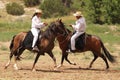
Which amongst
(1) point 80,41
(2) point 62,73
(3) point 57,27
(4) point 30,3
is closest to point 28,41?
(3) point 57,27

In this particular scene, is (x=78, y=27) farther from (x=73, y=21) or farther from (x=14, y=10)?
(x=14, y=10)

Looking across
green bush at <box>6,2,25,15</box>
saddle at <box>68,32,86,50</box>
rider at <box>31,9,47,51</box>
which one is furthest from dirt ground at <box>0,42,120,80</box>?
green bush at <box>6,2,25,15</box>

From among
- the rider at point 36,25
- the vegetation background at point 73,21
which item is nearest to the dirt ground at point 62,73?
the vegetation background at point 73,21

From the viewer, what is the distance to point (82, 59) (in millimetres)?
22297

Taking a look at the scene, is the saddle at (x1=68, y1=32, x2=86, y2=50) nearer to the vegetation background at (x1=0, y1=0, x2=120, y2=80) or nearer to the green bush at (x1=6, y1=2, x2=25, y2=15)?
the vegetation background at (x1=0, y1=0, x2=120, y2=80)

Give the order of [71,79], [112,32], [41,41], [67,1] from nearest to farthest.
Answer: [71,79]
[41,41]
[112,32]
[67,1]

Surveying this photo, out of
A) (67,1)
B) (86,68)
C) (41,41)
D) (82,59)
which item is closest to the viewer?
(41,41)

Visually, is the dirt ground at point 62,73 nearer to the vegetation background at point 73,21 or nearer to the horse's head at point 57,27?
the vegetation background at point 73,21

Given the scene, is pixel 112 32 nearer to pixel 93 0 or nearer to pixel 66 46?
pixel 93 0

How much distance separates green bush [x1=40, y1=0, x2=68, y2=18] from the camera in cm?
6222

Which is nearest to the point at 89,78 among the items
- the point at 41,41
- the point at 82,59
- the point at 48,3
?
the point at 41,41

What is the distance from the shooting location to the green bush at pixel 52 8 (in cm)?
6222

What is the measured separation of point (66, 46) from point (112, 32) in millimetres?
21820

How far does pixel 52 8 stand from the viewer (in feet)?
210
